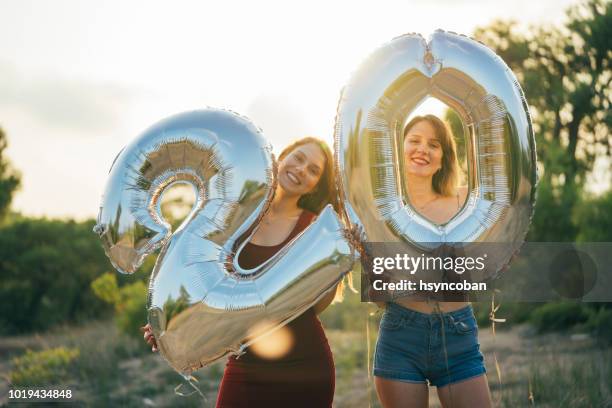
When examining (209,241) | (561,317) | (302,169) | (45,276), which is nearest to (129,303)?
(45,276)

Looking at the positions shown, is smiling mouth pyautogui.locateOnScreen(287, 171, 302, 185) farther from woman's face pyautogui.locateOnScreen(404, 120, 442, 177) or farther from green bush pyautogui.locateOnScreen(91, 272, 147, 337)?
green bush pyautogui.locateOnScreen(91, 272, 147, 337)

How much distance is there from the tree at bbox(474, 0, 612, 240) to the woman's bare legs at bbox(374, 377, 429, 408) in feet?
24.3

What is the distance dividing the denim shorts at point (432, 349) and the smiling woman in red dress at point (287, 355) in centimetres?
33

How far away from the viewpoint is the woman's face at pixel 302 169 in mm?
2957

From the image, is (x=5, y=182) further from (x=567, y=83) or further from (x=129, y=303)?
(x=567, y=83)

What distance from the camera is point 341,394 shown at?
6.03 m

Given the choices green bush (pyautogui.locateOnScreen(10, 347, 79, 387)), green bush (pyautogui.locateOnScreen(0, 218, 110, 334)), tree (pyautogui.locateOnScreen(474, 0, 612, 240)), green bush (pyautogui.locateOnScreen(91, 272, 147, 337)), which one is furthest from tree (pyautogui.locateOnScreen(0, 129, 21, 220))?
tree (pyautogui.locateOnScreen(474, 0, 612, 240))

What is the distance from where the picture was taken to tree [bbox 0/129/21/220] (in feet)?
39.5

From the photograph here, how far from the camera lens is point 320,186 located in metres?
3.08

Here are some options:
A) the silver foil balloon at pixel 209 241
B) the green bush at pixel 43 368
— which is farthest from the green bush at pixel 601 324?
the green bush at pixel 43 368

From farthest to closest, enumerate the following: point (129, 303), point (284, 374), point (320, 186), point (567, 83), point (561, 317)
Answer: point (567, 83) → point (129, 303) → point (561, 317) → point (320, 186) → point (284, 374)

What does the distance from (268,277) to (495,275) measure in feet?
2.91

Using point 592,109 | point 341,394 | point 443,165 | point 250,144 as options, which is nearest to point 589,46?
point 592,109

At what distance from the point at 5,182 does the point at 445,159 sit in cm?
1099
